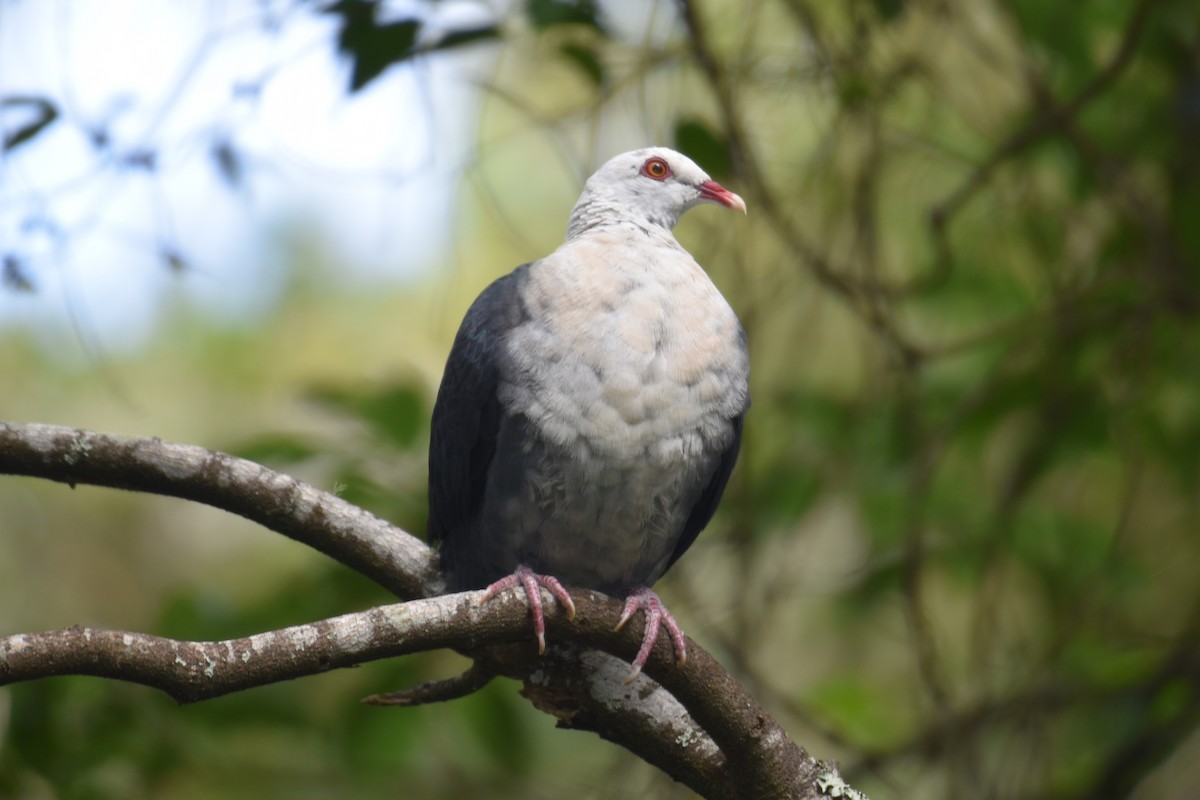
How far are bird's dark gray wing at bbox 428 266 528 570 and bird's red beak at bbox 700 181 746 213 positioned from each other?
32.0 inches

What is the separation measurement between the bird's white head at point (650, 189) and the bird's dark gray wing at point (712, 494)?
30.8 inches

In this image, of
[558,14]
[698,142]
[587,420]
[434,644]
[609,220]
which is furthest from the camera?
[698,142]

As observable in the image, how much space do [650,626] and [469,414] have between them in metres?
0.78

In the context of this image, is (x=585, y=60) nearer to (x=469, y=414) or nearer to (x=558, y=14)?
(x=558, y=14)

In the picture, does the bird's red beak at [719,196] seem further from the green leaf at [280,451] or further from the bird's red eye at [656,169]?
the green leaf at [280,451]

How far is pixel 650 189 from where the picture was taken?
3.74 m

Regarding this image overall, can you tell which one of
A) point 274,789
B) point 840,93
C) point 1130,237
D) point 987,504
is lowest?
point 274,789

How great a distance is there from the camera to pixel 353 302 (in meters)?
8.08

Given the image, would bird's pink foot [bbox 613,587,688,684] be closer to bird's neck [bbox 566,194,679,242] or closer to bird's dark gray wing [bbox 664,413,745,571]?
bird's dark gray wing [bbox 664,413,745,571]

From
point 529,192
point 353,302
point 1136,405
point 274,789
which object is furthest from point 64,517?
point 1136,405

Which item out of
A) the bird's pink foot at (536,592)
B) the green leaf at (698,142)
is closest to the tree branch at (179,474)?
the bird's pink foot at (536,592)

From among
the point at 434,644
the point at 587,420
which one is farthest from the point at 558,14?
the point at 434,644

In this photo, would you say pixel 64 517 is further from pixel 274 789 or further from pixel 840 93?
pixel 840 93

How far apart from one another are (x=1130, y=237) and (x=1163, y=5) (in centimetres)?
89
